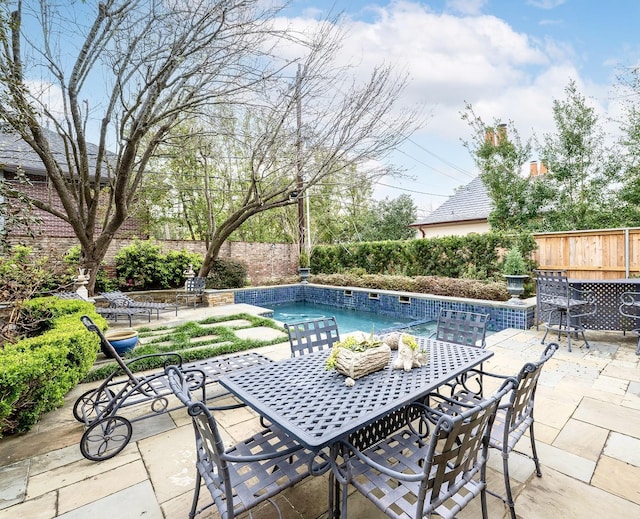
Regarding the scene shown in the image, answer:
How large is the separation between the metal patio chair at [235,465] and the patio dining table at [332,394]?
0.18 m

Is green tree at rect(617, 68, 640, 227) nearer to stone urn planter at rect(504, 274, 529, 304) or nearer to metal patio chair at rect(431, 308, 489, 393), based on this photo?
stone urn planter at rect(504, 274, 529, 304)

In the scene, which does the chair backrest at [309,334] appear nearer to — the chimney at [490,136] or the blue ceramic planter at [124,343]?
the blue ceramic planter at [124,343]

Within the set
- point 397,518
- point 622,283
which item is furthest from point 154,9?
point 622,283

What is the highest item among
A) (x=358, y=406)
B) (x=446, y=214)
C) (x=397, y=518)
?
(x=446, y=214)

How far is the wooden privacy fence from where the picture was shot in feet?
20.4

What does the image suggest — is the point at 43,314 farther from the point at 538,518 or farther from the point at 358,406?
the point at 538,518

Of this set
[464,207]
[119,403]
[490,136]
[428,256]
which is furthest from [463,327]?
[464,207]

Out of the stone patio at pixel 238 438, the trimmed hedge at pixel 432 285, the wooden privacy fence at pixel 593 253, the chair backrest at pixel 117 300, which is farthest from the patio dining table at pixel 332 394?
the wooden privacy fence at pixel 593 253

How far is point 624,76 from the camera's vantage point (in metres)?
7.14

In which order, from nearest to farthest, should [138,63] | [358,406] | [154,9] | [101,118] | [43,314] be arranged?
[358,406] < [43,314] < [154,9] < [138,63] < [101,118]

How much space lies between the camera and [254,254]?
40.6ft

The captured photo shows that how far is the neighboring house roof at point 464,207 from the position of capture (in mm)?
13383

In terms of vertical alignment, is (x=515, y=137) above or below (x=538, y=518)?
above

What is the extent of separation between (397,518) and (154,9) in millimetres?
6134
